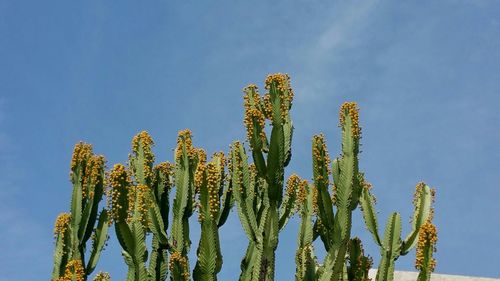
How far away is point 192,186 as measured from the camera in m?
9.35

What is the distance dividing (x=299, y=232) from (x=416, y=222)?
1.43 m

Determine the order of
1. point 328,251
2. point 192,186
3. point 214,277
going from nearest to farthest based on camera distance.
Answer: point 214,277
point 328,251
point 192,186

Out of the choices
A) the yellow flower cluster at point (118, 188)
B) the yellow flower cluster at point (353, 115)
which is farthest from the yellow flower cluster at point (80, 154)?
the yellow flower cluster at point (353, 115)

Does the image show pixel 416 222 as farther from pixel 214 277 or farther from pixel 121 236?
pixel 121 236

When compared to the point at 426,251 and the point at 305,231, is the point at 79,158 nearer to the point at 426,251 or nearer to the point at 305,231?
the point at 305,231

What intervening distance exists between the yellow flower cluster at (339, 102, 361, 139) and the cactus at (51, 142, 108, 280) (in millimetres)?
3183

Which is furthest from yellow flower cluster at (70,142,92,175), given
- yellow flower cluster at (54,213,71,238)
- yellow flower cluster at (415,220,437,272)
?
yellow flower cluster at (415,220,437,272)

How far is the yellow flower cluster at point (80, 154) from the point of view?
10.0 m

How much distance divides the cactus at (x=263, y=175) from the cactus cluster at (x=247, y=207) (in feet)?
0.04

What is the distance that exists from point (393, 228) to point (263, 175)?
67.5 inches

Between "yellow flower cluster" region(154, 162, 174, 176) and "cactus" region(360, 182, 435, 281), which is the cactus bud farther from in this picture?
"cactus" region(360, 182, 435, 281)

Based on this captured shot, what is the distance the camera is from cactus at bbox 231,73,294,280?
8328 millimetres

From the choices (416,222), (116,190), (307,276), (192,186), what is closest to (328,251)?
(307,276)

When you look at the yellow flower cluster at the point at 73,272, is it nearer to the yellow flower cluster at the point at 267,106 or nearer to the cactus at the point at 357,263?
the yellow flower cluster at the point at 267,106
